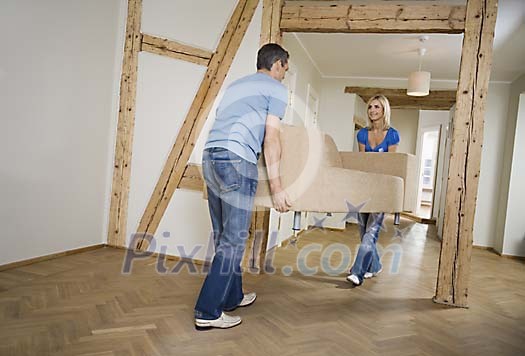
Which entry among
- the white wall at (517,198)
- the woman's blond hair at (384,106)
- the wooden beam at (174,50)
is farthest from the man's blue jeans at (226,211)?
the white wall at (517,198)

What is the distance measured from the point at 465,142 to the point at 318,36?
2448 mm

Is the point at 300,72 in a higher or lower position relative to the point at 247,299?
higher

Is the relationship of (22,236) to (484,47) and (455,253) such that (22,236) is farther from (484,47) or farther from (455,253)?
(484,47)

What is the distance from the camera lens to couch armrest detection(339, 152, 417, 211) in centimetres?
260

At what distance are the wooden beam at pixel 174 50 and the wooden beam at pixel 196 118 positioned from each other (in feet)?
0.32

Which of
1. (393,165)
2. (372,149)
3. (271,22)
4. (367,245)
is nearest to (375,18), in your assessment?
(271,22)

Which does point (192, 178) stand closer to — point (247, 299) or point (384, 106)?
point (247, 299)

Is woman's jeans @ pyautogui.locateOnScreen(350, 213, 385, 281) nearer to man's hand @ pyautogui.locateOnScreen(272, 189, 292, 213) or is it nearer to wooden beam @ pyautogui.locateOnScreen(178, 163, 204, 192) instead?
wooden beam @ pyautogui.locateOnScreen(178, 163, 204, 192)

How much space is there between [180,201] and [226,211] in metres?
1.64

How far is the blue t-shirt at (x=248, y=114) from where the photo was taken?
199 cm

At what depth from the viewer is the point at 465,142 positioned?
2.79 m

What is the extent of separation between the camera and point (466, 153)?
2.78m

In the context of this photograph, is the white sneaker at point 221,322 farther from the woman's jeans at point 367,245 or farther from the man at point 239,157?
the woman's jeans at point 367,245

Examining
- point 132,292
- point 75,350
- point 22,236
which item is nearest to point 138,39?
point 22,236
